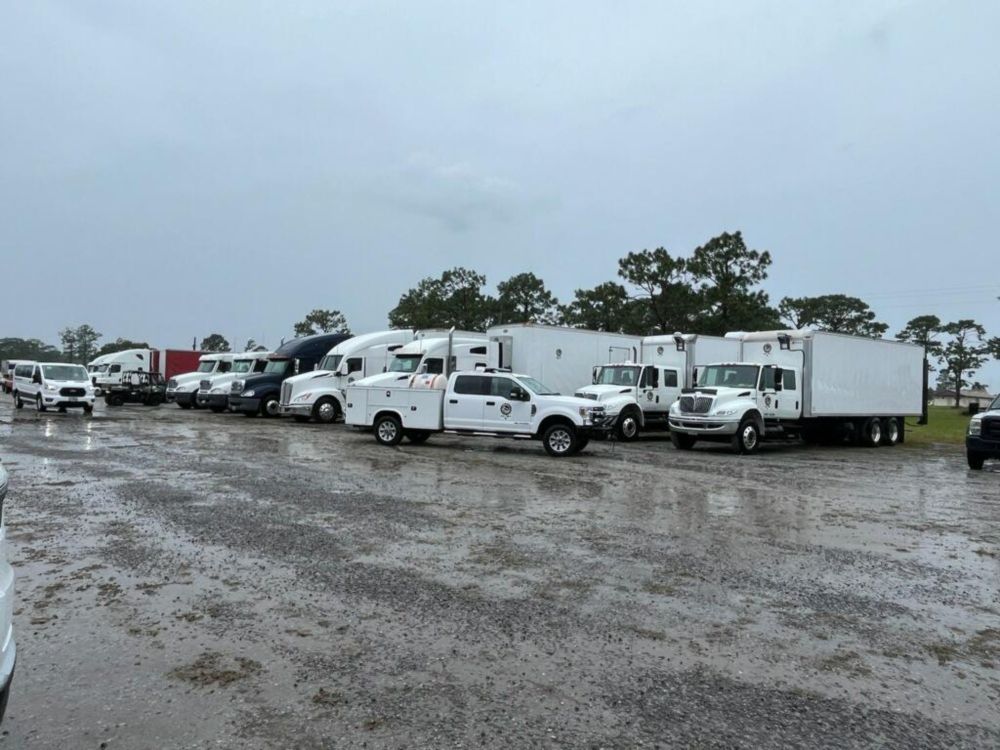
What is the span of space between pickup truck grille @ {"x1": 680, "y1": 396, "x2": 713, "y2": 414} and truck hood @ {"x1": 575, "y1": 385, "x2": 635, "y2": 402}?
267 centimetres

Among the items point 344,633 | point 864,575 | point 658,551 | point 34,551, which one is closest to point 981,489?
point 864,575

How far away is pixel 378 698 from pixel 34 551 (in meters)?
4.58

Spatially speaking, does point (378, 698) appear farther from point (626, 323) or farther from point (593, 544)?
point (626, 323)

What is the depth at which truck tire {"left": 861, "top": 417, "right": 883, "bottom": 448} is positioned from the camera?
2292cm

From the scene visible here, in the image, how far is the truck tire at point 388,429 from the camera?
701 inches

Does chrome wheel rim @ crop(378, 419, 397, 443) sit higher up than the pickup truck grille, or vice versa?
the pickup truck grille

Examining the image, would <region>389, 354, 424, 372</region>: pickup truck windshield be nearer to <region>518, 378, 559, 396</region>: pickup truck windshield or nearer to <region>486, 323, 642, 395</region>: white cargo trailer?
<region>486, 323, 642, 395</region>: white cargo trailer

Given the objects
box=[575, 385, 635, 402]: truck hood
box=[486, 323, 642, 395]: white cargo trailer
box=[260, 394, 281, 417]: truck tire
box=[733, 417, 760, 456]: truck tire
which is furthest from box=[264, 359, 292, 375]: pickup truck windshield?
box=[733, 417, 760, 456]: truck tire

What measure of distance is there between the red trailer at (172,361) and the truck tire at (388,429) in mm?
32151

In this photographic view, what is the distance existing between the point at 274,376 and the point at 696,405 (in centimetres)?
1714

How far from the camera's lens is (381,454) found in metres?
15.6

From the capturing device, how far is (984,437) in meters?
15.5

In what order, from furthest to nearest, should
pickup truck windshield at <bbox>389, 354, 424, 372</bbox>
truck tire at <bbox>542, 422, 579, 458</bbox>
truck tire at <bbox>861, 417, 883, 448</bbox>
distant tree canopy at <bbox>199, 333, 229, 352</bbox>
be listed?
distant tree canopy at <bbox>199, 333, 229, 352</bbox>, truck tire at <bbox>861, 417, 883, 448</bbox>, pickup truck windshield at <bbox>389, 354, 424, 372</bbox>, truck tire at <bbox>542, 422, 579, 458</bbox>

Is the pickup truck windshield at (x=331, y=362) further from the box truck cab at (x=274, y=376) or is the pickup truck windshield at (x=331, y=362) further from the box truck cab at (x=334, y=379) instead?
the box truck cab at (x=274, y=376)
